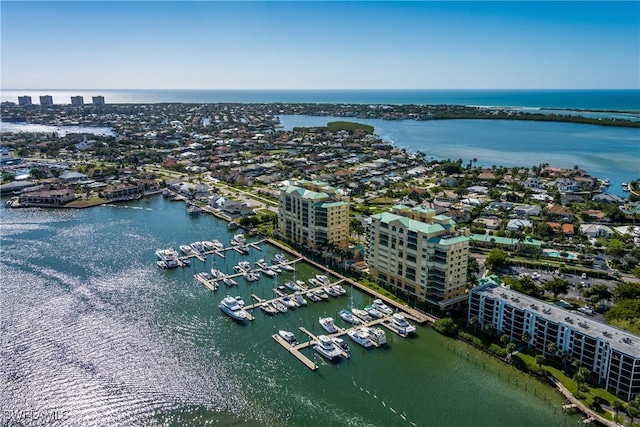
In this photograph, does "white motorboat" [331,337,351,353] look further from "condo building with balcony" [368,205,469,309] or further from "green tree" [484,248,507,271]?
"green tree" [484,248,507,271]

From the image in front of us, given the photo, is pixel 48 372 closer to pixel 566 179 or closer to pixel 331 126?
pixel 566 179

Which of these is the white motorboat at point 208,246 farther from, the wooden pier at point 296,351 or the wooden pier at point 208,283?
the wooden pier at point 296,351

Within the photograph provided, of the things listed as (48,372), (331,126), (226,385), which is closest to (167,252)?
(48,372)

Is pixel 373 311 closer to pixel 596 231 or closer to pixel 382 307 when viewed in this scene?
pixel 382 307

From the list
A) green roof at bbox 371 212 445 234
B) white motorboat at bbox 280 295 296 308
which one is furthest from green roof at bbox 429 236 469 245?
white motorboat at bbox 280 295 296 308

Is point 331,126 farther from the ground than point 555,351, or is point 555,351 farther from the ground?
point 331,126

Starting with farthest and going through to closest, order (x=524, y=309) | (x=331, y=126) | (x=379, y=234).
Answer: (x=331, y=126)
(x=379, y=234)
(x=524, y=309)

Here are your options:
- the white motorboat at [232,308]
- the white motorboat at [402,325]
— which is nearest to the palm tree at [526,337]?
the white motorboat at [402,325]
